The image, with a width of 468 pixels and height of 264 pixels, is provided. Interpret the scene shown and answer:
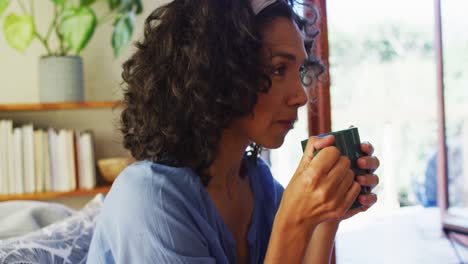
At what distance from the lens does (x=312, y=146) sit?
751mm

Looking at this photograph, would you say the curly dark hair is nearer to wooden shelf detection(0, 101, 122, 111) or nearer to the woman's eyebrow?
the woman's eyebrow

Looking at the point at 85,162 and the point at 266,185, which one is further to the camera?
the point at 85,162

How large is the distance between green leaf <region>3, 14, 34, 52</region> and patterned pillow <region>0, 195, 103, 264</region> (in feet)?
3.53

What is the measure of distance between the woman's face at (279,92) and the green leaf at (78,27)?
1.23 m

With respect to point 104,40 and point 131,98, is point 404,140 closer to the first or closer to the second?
point 104,40

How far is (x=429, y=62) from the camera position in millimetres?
2316

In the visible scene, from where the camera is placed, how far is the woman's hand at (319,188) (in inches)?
28.7

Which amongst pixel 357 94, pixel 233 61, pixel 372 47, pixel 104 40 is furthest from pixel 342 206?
pixel 104 40

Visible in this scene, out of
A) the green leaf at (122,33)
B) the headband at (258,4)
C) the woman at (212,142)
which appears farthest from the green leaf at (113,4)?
the headband at (258,4)

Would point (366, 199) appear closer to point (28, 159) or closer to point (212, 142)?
point (212, 142)

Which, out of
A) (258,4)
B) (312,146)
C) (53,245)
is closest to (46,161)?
(53,245)

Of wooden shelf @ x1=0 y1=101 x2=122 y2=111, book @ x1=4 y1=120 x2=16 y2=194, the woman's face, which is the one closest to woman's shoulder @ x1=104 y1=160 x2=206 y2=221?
the woman's face

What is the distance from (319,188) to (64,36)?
1521 millimetres

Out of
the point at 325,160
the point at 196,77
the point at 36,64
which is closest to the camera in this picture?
the point at 325,160
